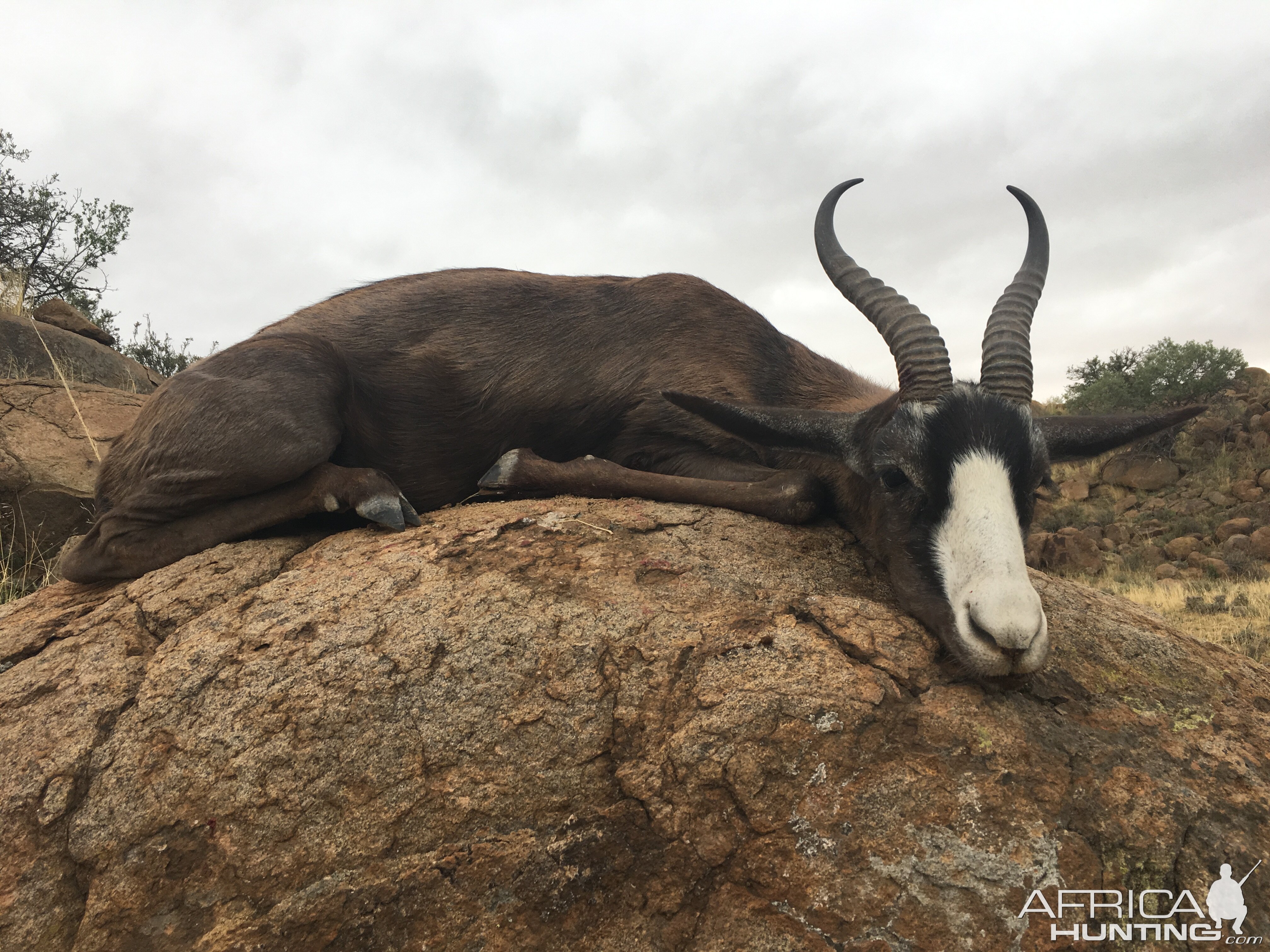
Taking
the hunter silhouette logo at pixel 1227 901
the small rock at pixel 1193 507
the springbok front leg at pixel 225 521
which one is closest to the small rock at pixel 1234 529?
the small rock at pixel 1193 507

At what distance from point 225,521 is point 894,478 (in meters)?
3.15

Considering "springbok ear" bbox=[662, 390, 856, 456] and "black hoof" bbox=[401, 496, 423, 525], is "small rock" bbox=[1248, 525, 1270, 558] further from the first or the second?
"black hoof" bbox=[401, 496, 423, 525]

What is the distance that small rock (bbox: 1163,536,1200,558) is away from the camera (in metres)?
15.4

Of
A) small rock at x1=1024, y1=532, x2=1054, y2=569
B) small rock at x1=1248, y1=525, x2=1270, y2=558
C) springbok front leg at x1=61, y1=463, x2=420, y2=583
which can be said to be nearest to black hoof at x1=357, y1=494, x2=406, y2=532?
springbok front leg at x1=61, y1=463, x2=420, y2=583

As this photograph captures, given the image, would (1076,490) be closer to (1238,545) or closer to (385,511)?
(1238,545)

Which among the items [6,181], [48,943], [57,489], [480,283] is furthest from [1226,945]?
[6,181]

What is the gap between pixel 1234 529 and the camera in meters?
15.7

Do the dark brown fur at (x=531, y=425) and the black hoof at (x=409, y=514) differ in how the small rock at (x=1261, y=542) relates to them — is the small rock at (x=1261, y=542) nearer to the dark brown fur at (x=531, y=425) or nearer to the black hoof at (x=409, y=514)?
the dark brown fur at (x=531, y=425)

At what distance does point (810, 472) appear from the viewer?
13.3 feet

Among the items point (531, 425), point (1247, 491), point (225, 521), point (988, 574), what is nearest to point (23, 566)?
point (225, 521)

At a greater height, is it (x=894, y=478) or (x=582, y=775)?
(x=894, y=478)

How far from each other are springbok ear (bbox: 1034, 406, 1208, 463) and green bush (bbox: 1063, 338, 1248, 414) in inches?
819

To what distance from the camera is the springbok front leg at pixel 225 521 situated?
11.8 feet

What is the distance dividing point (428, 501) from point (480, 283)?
1.45 meters
